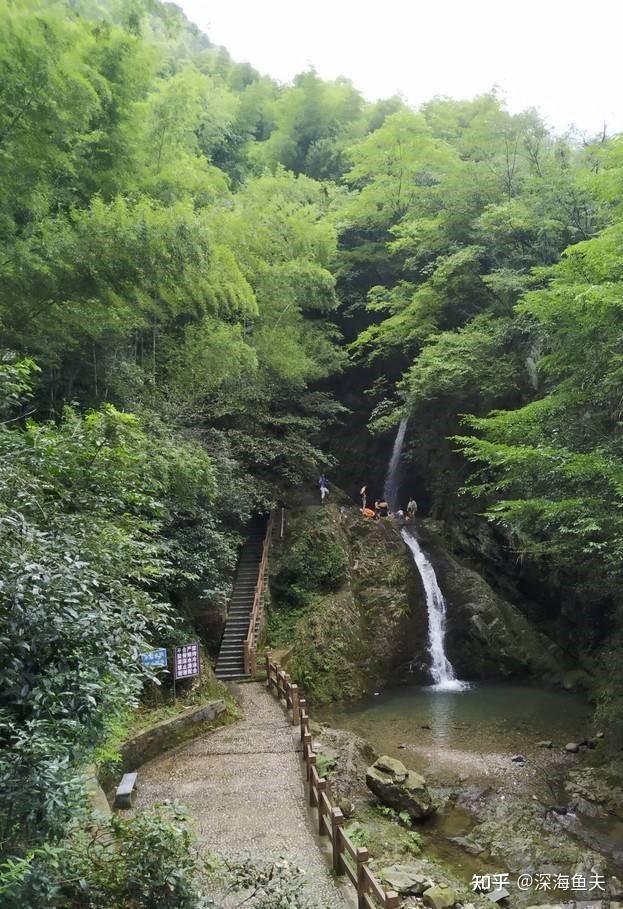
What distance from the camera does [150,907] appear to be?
13.8 feet

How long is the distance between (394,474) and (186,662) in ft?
48.1

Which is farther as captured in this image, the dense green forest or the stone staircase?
the stone staircase

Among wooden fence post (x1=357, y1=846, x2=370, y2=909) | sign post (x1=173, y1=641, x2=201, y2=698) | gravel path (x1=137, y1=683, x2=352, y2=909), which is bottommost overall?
gravel path (x1=137, y1=683, x2=352, y2=909)

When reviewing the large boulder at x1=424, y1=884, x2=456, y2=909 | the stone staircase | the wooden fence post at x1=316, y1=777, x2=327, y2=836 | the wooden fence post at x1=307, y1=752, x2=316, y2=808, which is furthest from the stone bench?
the stone staircase

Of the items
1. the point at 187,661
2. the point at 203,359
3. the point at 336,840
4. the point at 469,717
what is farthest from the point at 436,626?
the point at 336,840

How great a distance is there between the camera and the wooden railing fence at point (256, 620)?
1427 cm

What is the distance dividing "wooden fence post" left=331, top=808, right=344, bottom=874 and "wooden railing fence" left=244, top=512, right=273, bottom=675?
7.79 m

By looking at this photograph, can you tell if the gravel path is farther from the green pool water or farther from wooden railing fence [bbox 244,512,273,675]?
the green pool water

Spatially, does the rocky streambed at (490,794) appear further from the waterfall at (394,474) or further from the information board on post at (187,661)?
the waterfall at (394,474)

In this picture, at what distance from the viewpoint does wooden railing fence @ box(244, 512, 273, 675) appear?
14.3m

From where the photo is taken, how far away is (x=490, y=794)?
10.2 m

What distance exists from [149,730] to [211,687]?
2494 mm

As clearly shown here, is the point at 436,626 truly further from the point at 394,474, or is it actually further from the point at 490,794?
the point at 394,474

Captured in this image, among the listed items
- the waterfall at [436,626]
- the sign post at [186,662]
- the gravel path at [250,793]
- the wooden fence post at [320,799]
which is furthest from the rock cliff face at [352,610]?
the wooden fence post at [320,799]
